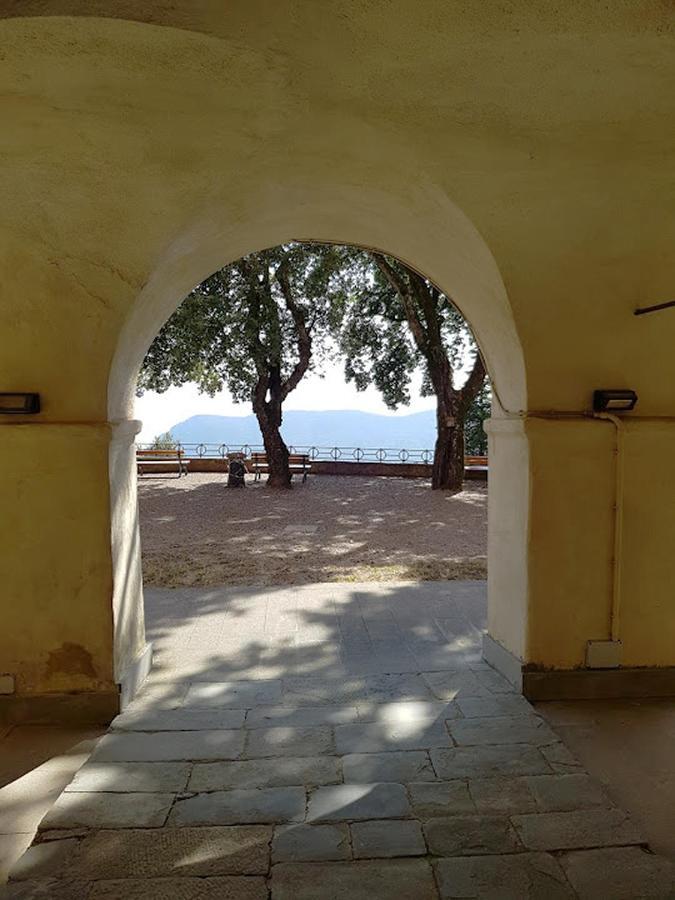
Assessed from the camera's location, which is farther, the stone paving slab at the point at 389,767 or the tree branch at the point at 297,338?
the tree branch at the point at 297,338

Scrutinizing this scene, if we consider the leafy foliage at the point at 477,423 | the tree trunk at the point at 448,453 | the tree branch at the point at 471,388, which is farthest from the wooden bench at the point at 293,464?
the leafy foliage at the point at 477,423

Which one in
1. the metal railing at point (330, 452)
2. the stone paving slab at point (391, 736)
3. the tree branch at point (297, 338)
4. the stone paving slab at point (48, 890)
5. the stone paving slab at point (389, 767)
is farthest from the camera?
the metal railing at point (330, 452)

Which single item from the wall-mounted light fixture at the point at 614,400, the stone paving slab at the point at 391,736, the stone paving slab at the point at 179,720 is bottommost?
the stone paving slab at the point at 179,720

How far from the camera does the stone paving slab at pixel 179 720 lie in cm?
369

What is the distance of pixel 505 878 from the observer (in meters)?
2.39

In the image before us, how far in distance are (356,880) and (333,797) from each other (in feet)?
1.86

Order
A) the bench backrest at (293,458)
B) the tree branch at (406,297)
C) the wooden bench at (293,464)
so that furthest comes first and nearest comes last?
the bench backrest at (293,458) < the wooden bench at (293,464) < the tree branch at (406,297)

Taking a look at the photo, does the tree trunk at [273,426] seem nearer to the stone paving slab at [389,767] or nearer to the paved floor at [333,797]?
the paved floor at [333,797]

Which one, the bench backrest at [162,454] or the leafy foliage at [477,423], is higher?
the leafy foliage at [477,423]

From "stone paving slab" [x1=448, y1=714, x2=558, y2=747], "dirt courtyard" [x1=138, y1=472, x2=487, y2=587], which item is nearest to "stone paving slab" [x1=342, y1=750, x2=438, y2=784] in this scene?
"stone paving slab" [x1=448, y1=714, x2=558, y2=747]

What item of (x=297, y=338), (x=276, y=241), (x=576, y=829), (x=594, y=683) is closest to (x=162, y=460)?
(x=297, y=338)

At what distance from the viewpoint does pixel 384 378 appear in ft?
59.9

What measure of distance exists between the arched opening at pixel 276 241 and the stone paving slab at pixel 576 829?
1.59m

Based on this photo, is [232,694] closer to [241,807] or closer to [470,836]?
[241,807]
